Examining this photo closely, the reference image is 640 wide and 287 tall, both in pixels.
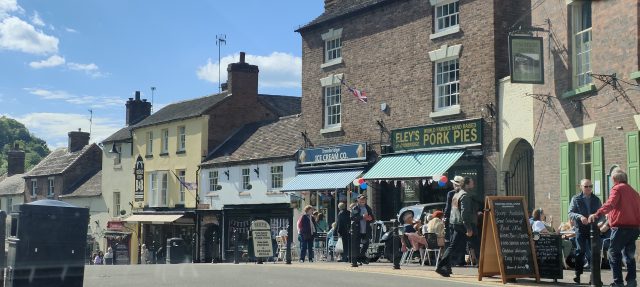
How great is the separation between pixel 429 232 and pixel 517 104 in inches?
221

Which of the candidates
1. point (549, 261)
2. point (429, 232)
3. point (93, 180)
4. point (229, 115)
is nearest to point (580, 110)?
point (429, 232)

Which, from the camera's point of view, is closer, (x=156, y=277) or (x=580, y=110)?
(x=156, y=277)

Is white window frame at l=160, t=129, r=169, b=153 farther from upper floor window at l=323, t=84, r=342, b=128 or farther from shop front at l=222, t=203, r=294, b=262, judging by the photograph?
upper floor window at l=323, t=84, r=342, b=128

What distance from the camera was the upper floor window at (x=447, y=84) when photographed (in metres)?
24.2

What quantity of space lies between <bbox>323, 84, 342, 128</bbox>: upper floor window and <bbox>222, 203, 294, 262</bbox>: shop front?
4216 mm

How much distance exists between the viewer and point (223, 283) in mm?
13422

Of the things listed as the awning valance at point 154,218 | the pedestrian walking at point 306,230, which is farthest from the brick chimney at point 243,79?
the pedestrian walking at point 306,230

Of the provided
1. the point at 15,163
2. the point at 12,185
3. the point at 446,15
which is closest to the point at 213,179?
the point at 446,15

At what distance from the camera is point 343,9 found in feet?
96.9

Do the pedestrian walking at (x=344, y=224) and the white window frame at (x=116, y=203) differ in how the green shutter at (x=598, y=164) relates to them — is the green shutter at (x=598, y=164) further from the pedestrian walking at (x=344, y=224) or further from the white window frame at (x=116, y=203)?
the white window frame at (x=116, y=203)

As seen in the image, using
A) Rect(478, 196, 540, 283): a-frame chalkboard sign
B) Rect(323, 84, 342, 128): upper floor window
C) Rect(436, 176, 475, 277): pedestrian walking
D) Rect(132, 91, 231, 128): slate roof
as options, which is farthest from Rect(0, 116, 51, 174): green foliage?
Rect(478, 196, 540, 283): a-frame chalkboard sign

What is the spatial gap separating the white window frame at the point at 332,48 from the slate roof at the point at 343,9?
0.50 m

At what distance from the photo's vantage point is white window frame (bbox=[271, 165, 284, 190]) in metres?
33.2

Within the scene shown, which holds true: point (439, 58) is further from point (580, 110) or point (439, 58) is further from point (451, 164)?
point (580, 110)
